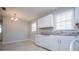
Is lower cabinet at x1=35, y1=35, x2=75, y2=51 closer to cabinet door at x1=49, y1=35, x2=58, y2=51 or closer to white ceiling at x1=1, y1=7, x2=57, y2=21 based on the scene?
cabinet door at x1=49, y1=35, x2=58, y2=51

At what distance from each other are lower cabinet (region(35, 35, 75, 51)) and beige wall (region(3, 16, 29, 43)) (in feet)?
1.05

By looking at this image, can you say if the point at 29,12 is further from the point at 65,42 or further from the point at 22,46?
the point at 65,42

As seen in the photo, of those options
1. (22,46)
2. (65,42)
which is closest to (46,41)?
(65,42)

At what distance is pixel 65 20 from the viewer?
2086mm

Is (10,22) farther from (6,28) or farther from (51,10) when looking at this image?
(51,10)

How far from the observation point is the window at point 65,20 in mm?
2035

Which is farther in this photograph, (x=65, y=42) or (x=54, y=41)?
(x=54, y=41)

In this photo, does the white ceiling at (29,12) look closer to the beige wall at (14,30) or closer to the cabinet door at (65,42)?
the beige wall at (14,30)

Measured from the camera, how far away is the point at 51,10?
2.03 m

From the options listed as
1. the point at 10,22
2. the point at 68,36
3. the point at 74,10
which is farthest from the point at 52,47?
the point at 10,22

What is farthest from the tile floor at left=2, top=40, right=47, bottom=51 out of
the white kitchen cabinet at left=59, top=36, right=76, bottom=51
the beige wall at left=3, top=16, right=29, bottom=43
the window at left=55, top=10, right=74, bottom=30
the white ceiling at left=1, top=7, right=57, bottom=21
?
the window at left=55, top=10, right=74, bottom=30

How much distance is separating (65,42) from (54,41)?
11.1 inches

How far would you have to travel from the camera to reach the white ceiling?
1.98 m

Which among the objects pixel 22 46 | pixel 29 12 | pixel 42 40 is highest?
pixel 29 12
